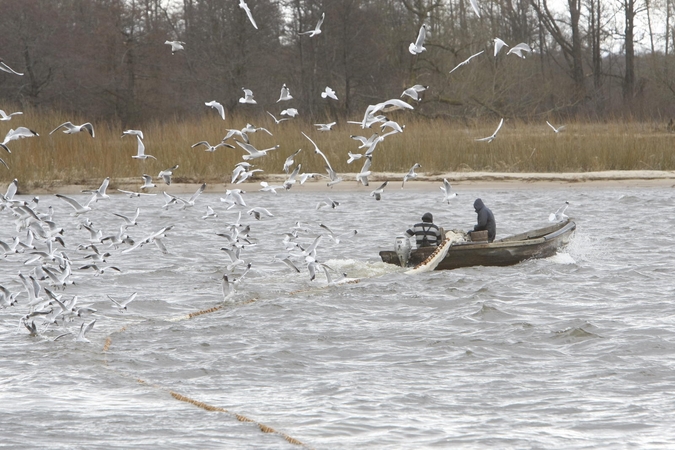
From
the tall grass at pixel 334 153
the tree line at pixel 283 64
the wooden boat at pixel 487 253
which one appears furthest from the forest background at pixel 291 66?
the wooden boat at pixel 487 253

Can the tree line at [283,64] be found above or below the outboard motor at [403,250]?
above

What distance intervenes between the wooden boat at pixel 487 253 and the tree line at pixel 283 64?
22.6 meters

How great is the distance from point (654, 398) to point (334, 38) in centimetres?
3909

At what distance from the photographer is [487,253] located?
15875 mm

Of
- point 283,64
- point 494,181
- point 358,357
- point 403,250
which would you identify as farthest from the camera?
point 283,64

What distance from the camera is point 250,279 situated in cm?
1548

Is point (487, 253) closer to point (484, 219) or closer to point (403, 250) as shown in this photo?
point (484, 219)

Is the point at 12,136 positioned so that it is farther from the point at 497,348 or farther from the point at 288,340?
the point at 497,348

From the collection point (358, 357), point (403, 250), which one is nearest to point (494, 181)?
point (403, 250)

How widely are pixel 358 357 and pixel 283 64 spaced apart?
37.2m

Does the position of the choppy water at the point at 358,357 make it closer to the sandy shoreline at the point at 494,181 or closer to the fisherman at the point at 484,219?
the fisherman at the point at 484,219

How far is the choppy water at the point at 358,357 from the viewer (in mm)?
8094

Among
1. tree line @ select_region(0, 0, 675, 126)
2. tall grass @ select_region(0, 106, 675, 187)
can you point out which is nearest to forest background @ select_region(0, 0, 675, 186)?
tree line @ select_region(0, 0, 675, 126)

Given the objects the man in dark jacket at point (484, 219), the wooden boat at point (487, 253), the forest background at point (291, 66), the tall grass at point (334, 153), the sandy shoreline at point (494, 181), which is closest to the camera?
the wooden boat at point (487, 253)
